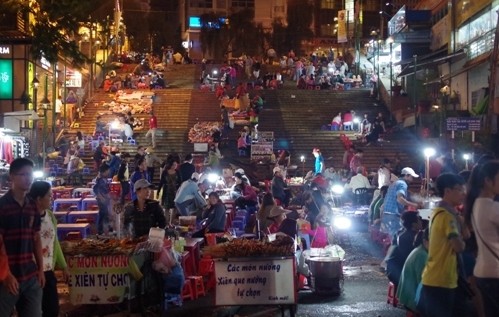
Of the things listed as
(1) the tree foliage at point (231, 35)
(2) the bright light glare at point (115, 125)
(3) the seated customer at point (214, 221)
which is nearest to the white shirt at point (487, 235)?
(3) the seated customer at point (214, 221)

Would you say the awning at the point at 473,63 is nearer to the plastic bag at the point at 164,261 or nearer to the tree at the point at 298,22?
the plastic bag at the point at 164,261

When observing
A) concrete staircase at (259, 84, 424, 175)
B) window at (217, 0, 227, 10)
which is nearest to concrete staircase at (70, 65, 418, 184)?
concrete staircase at (259, 84, 424, 175)

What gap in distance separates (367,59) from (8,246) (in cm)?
4557

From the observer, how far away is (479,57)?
1118 inches

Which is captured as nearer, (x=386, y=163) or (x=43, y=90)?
(x=386, y=163)

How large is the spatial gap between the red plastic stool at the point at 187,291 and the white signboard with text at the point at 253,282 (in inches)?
64.6

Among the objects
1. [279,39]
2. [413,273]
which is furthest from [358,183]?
[279,39]

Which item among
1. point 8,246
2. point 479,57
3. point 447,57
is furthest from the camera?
point 447,57

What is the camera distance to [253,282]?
26.5 feet

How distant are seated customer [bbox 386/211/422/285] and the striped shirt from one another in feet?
14.7

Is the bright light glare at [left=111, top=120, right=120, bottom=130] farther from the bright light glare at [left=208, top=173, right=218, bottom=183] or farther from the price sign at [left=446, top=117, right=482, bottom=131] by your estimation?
the price sign at [left=446, top=117, right=482, bottom=131]

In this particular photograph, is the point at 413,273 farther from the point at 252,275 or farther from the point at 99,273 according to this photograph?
the point at 99,273

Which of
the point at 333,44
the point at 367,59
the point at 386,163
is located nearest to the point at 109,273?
the point at 386,163

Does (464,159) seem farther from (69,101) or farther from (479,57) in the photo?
(69,101)
